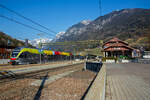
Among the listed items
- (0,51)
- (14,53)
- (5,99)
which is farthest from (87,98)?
(0,51)

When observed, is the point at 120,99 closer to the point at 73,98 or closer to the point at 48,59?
the point at 73,98

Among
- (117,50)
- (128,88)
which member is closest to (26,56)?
(128,88)

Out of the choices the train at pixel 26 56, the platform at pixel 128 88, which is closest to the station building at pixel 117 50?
the train at pixel 26 56

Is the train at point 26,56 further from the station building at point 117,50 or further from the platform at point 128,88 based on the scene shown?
the station building at point 117,50

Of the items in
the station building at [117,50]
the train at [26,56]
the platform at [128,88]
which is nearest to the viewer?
the platform at [128,88]

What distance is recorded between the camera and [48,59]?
140 feet

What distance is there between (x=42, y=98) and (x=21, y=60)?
24345 mm

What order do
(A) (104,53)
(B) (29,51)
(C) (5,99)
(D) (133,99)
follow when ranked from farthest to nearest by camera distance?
(A) (104,53) → (B) (29,51) → (C) (5,99) → (D) (133,99)

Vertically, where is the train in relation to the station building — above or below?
below

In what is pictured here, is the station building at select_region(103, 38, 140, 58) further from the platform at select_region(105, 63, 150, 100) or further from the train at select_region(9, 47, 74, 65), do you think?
the platform at select_region(105, 63, 150, 100)

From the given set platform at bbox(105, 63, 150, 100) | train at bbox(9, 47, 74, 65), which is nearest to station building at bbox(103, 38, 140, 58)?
train at bbox(9, 47, 74, 65)

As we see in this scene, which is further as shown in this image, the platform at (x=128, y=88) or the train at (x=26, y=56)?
the train at (x=26, y=56)

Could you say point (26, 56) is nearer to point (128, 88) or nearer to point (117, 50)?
point (128, 88)

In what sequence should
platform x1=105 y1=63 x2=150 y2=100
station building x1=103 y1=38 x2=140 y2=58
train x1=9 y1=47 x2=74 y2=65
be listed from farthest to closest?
station building x1=103 y1=38 x2=140 y2=58
train x1=9 y1=47 x2=74 y2=65
platform x1=105 y1=63 x2=150 y2=100
